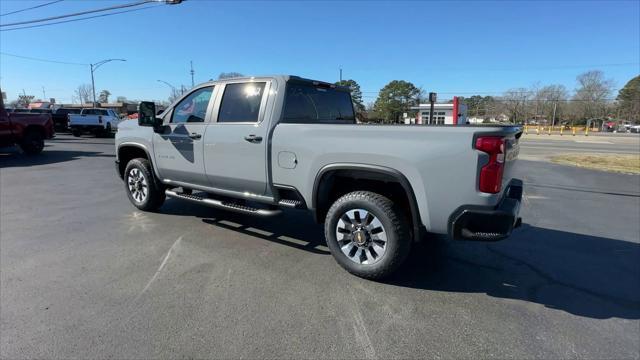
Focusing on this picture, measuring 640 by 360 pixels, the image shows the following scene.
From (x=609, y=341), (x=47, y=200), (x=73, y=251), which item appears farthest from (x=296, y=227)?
(x=47, y=200)

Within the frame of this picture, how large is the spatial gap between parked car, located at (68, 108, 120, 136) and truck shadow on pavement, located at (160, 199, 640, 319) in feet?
72.9

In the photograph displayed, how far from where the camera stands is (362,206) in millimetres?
3529

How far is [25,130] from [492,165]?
50.3ft

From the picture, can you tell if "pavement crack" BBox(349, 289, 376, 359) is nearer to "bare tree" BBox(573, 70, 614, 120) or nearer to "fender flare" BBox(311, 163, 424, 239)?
"fender flare" BBox(311, 163, 424, 239)

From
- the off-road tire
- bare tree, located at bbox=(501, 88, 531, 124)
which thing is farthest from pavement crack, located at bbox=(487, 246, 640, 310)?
bare tree, located at bbox=(501, 88, 531, 124)

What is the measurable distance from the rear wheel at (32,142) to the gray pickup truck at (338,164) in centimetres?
1059

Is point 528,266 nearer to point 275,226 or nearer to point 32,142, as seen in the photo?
point 275,226

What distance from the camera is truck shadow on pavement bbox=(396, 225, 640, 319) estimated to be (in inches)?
130

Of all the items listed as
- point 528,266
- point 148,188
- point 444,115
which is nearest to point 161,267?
point 148,188

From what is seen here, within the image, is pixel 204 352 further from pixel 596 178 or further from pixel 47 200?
pixel 596 178

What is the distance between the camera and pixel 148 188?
5715 millimetres

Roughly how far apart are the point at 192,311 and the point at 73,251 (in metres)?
2.24

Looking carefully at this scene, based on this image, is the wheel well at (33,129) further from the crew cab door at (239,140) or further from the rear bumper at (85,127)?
the crew cab door at (239,140)

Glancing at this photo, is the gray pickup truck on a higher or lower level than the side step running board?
higher
